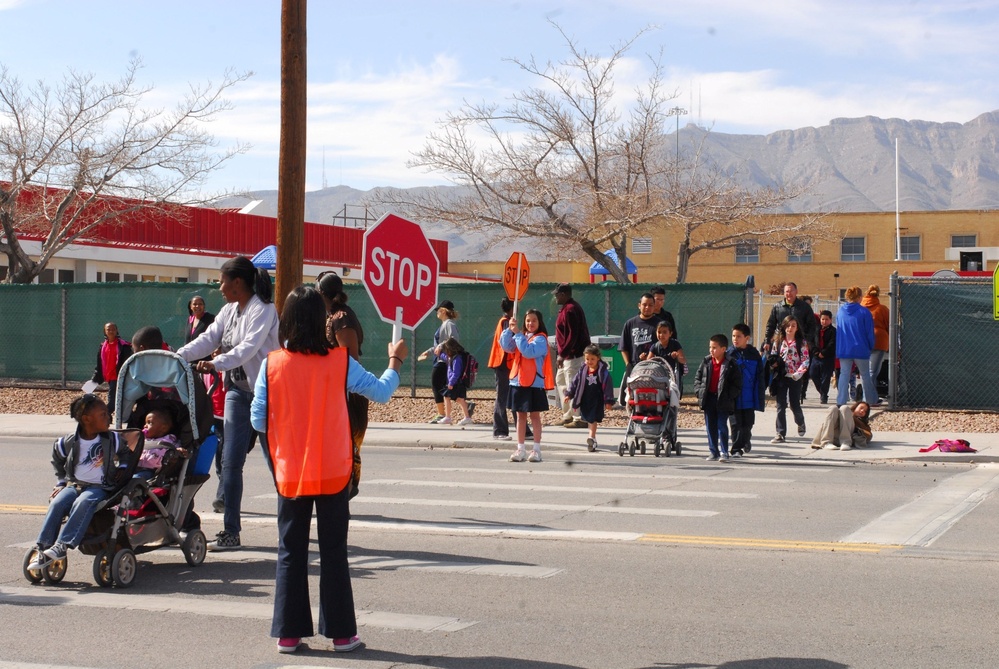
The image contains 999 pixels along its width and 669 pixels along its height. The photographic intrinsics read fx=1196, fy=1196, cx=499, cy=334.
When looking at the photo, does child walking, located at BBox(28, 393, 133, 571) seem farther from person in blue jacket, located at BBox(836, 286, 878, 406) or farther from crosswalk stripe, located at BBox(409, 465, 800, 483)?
person in blue jacket, located at BBox(836, 286, 878, 406)

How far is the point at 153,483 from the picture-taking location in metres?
7.54

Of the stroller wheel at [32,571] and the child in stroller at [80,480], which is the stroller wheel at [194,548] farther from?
the stroller wheel at [32,571]

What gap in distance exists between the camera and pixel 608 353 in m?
19.8

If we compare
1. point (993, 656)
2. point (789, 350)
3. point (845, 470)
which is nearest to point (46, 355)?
point (789, 350)

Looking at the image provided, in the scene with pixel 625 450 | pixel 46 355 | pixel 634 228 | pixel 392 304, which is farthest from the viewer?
pixel 634 228

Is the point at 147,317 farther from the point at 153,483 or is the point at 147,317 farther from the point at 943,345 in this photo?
the point at 153,483

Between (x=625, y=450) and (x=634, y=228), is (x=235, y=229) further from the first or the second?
(x=625, y=450)

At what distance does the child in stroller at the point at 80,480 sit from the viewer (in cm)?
708

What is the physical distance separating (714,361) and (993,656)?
8514 millimetres

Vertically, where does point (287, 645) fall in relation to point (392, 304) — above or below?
below

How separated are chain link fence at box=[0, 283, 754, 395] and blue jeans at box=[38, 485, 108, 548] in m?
14.2

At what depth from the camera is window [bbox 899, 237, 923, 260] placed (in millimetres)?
62188

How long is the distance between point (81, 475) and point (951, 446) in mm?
10612

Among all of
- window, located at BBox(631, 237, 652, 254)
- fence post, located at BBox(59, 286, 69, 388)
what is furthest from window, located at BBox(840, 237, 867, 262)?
fence post, located at BBox(59, 286, 69, 388)
